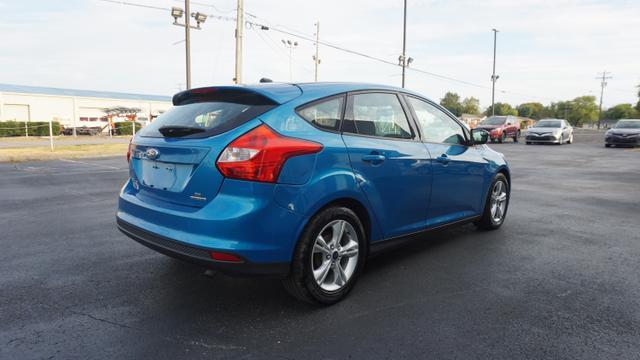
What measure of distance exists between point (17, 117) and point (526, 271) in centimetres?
5373

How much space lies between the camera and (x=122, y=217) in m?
3.66

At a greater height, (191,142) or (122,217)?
(191,142)

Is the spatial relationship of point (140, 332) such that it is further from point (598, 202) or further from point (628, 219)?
point (598, 202)

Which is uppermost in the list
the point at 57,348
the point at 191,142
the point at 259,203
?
the point at 191,142

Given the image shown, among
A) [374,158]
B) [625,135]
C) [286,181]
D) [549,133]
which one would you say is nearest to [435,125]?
[374,158]

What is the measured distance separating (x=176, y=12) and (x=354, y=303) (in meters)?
22.0

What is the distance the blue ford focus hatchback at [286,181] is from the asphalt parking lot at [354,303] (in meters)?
0.39

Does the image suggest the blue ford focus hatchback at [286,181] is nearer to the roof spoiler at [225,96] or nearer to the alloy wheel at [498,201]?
the roof spoiler at [225,96]

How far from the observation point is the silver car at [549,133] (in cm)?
2680

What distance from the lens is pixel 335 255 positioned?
3434 millimetres

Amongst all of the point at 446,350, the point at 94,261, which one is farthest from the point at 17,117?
the point at 446,350

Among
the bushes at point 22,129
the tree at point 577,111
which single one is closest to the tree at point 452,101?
the tree at point 577,111

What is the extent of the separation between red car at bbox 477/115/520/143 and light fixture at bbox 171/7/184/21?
58.7ft

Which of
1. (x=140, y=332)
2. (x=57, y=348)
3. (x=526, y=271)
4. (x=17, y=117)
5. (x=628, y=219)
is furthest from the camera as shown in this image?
(x=17, y=117)
